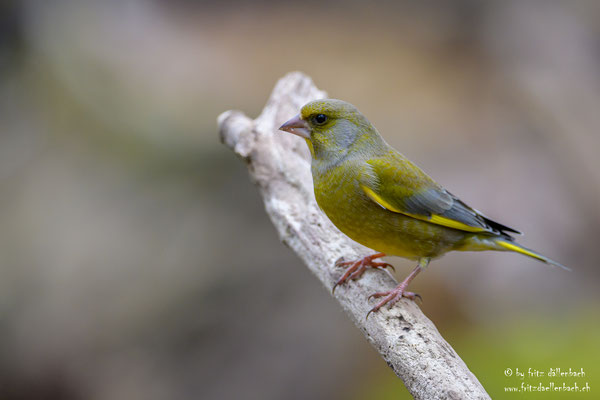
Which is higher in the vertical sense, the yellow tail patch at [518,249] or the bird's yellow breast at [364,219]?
the bird's yellow breast at [364,219]

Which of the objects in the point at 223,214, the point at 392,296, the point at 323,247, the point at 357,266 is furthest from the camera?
the point at 223,214

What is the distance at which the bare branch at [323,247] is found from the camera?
9.89 ft

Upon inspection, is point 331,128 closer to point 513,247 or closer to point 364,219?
point 364,219

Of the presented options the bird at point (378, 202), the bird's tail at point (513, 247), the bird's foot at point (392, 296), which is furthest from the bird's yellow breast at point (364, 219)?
the bird's tail at point (513, 247)

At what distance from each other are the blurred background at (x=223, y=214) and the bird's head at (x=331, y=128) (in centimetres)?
274

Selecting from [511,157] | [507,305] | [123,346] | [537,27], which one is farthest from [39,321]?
[537,27]

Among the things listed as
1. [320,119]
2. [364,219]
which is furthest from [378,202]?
[320,119]

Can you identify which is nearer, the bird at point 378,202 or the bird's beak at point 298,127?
the bird at point 378,202

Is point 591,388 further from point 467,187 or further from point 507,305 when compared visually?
point 467,187

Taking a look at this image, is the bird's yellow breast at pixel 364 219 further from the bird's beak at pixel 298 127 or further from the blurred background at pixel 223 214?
the blurred background at pixel 223 214

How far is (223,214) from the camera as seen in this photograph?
702 centimetres

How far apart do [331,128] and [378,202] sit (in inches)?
24.2

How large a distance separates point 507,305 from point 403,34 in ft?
19.2

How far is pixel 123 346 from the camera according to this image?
6680 mm
